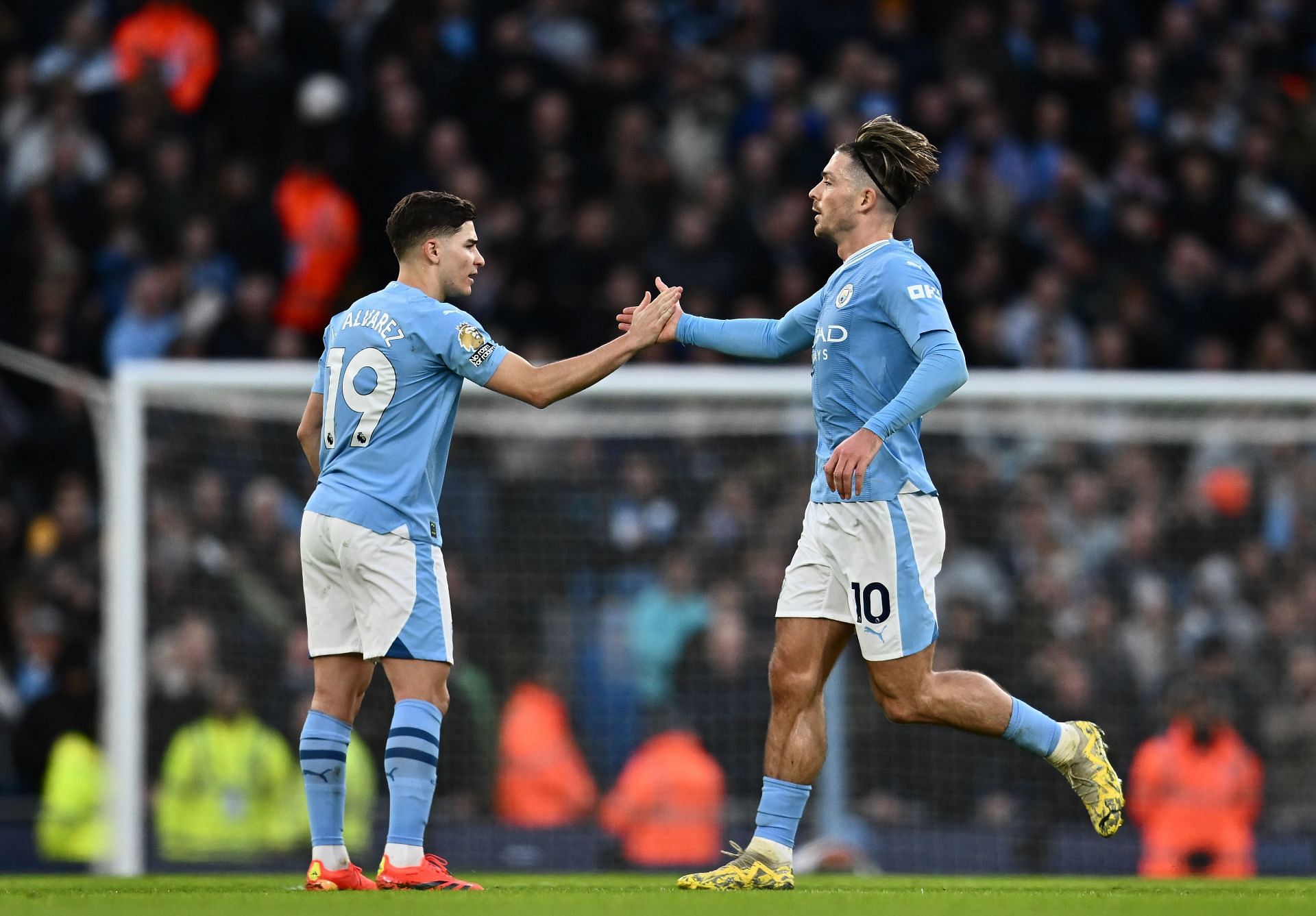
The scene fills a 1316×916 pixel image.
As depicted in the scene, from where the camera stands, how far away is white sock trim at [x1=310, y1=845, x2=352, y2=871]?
246 inches

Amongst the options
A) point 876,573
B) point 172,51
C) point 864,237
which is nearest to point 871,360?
point 864,237

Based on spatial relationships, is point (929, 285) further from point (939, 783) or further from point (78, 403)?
point (78, 403)

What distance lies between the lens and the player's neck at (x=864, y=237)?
655 centimetres

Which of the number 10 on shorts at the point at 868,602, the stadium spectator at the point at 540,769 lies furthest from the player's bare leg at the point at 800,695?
the stadium spectator at the point at 540,769

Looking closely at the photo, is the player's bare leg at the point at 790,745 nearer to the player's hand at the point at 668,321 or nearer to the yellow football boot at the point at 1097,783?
the yellow football boot at the point at 1097,783

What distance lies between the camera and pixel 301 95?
45.7 ft

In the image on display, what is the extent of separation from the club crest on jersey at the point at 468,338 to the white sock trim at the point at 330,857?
1.62 meters

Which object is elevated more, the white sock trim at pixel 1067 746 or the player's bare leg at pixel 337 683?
the player's bare leg at pixel 337 683

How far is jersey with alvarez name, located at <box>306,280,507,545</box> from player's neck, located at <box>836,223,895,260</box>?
3.92 feet

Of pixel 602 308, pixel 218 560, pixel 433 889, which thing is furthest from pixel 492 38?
pixel 433 889

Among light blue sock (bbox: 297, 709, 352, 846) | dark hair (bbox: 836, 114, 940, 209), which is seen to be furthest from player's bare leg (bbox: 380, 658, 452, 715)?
dark hair (bbox: 836, 114, 940, 209)

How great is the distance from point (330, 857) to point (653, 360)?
768 cm

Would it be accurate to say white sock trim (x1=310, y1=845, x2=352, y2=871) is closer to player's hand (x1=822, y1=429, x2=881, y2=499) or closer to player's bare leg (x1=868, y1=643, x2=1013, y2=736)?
player's bare leg (x1=868, y1=643, x2=1013, y2=736)

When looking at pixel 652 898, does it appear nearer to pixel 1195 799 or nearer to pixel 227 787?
pixel 227 787
